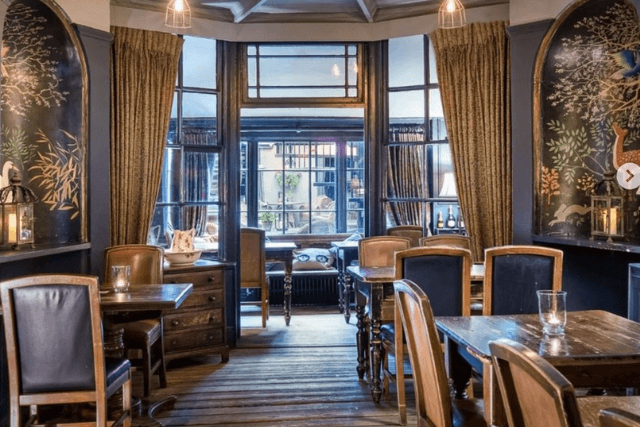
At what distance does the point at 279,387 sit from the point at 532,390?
3.27 meters

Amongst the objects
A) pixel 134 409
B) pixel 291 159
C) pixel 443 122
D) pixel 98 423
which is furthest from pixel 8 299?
pixel 291 159

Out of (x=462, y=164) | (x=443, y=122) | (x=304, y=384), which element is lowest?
(x=304, y=384)

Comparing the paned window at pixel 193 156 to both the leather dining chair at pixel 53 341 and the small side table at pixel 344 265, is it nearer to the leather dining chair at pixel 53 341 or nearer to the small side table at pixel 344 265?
the small side table at pixel 344 265

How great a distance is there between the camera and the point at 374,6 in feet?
17.6

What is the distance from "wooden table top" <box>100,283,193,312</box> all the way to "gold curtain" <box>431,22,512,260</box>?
101 inches

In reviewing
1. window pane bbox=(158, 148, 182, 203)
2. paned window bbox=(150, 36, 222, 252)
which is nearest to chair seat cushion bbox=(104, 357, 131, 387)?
paned window bbox=(150, 36, 222, 252)

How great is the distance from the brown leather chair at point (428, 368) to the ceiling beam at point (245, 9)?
11.4ft

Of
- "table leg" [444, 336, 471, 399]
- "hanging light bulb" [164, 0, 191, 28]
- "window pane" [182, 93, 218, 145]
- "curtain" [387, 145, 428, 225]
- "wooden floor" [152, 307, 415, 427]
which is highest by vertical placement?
"hanging light bulb" [164, 0, 191, 28]

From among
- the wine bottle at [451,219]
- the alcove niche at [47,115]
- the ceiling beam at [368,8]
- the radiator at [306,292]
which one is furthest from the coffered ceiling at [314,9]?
the radiator at [306,292]

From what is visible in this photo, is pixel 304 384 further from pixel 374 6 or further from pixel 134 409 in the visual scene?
pixel 374 6

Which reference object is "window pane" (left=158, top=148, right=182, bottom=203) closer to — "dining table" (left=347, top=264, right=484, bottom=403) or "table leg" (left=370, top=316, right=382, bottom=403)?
"dining table" (left=347, top=264, right=484, bottom=403)

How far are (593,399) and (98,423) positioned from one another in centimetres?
199

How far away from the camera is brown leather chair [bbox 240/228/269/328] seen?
20.7 feet

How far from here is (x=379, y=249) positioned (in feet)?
15.9
